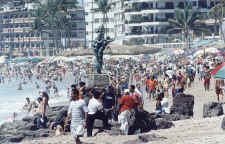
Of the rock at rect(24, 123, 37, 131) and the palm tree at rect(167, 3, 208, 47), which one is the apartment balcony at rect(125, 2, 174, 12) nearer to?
the palm tree at rect(167, 3, 208, 47)

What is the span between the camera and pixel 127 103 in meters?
13.2

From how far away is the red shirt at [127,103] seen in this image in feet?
43.3

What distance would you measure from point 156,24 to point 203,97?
56.5 m

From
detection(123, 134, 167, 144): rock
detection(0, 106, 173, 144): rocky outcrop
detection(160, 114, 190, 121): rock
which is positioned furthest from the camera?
detection(160, 114, 190, 121): rock

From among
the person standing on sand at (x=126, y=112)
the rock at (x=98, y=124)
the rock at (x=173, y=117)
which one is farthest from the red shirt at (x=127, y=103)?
the rock at (x=173, y=117)

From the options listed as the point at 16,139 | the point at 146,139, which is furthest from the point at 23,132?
the point at 146,139

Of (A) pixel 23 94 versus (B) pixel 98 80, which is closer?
(B) pixel 98 80

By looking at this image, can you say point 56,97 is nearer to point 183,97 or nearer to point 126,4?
point 183,97

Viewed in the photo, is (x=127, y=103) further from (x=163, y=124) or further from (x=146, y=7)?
(x=146, y=7)

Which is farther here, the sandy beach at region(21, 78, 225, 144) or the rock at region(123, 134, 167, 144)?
the rock at region(123, 134, 167, 144)

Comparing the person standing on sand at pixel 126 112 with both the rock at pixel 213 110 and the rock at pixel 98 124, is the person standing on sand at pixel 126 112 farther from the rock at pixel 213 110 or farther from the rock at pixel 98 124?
the rock at pixel 213 110

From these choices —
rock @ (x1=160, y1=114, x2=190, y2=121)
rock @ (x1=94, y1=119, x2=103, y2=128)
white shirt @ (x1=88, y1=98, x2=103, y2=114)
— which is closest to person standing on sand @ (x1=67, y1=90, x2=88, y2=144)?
white shirt @ (x1=88, y1=98, x2=103, y2=114)

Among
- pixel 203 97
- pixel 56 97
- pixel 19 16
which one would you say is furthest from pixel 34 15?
pixel 203 97

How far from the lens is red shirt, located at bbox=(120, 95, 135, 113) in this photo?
43.3ft
